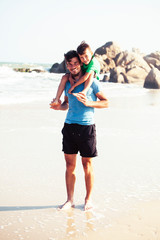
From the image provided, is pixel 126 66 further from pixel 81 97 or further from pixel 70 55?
pixel 81 97

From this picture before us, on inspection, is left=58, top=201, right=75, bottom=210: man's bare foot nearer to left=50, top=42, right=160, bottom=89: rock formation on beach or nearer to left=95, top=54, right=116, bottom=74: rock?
left=50, top=42, right=160, bottom=89: rock formation on beach

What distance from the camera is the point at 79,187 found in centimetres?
392

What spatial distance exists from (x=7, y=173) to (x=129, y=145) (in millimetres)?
2374

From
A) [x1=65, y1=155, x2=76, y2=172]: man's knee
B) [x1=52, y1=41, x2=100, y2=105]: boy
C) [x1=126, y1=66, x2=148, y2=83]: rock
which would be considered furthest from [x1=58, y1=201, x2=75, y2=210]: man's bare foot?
[x1=126, y1=66, x2=148, y2=83]: rock

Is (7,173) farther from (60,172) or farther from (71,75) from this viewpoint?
(71,75)

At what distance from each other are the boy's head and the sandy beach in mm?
1578

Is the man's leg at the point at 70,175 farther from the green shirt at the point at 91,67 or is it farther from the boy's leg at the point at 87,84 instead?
the green shirt at the point at 91,67

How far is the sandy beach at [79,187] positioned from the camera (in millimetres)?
2911

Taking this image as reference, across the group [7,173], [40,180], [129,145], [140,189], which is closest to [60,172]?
[40,180]

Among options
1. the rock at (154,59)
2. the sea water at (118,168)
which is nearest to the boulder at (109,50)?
the rock at (154,59)

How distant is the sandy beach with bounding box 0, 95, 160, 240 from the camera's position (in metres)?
2.91

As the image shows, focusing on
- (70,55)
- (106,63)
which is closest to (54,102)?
(70,55)

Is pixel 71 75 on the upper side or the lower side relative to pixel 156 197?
upper

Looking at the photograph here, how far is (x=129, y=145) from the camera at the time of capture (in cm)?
568
